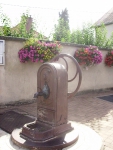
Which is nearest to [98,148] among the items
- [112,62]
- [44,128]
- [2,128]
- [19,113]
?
[44,128]

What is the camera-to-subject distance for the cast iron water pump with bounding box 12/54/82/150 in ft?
8.37

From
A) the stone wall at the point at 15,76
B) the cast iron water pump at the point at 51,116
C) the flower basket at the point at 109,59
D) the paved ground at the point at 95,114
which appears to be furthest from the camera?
the flower basket at the point at 109,59

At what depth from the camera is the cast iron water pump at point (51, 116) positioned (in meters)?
2.55

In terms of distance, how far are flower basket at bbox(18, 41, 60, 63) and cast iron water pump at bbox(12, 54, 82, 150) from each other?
8.19ft

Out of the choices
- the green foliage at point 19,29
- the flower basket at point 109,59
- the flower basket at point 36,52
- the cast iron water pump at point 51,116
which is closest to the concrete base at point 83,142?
the cast iron water pump at point 51,116

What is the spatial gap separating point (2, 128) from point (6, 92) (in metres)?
1.90

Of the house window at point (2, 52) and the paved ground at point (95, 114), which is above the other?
the house window at point (2, 52)

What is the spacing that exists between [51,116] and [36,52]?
116 inches

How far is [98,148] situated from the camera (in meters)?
2.61

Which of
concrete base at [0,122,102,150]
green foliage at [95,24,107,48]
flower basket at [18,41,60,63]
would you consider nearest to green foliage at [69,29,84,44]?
green foliage at [95,24,107,48]

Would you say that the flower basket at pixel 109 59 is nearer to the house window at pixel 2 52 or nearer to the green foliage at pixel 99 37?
the green foliage at pixel 99 37

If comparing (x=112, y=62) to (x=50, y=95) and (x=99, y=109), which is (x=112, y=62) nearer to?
(x=99, y=109)

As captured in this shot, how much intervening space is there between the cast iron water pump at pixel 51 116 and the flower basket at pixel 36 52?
8.19ft

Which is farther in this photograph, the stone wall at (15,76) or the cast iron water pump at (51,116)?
the stone wall at (15,76)
